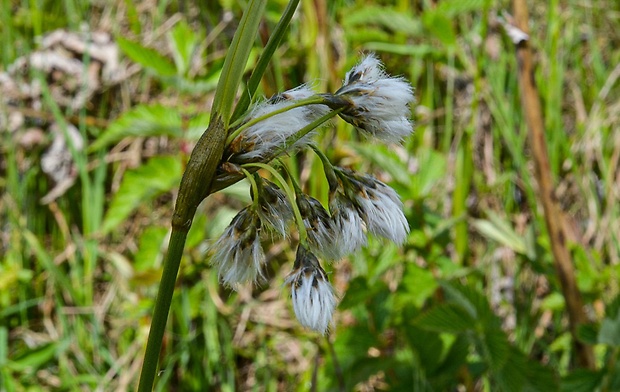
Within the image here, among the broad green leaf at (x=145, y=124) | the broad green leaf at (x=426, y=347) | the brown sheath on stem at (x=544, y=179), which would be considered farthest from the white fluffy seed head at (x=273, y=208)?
the broad green leaf at (x=145, y=124)

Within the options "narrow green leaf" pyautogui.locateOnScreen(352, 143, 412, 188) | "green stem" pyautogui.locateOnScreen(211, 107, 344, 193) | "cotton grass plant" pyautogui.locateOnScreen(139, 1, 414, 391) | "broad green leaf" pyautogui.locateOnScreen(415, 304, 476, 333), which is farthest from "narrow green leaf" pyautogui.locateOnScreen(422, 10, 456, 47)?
"green stem" pyautogui.locateOnScreen(211, 107, 344, 193)

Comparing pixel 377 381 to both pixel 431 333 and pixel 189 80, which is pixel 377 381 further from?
pixel 189 80

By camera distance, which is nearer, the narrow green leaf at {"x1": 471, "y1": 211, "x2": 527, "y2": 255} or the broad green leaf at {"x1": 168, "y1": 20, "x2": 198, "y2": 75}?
the narrow green leaf at {"x1": 471, "y1": 211, "x2": 527, "y2": 255}

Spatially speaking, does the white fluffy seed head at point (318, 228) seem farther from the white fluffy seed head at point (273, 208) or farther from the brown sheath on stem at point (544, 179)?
the brown sheath on stem at point (544, 179)

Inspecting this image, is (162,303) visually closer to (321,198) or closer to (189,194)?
(189,194)

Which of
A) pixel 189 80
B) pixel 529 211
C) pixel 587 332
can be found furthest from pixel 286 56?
pixel 587 332

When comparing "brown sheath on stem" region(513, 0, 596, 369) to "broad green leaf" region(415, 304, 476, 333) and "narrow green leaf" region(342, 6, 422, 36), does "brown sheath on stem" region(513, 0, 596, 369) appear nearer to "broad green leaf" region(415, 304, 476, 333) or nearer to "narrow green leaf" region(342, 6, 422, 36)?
"broad green leaf" region(415, 304, 476, 333)

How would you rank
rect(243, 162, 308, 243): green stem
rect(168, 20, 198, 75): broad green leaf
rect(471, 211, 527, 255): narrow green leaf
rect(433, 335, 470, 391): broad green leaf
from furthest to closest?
1. rect(168, 20, 198, 75): broad green leaf
2. rect(471, 211, 527, 255): narrow green leaf
3. rect(433, 335, 470, 391): broad green leaf
4. rect(243, 162, 308, 243): green stem
